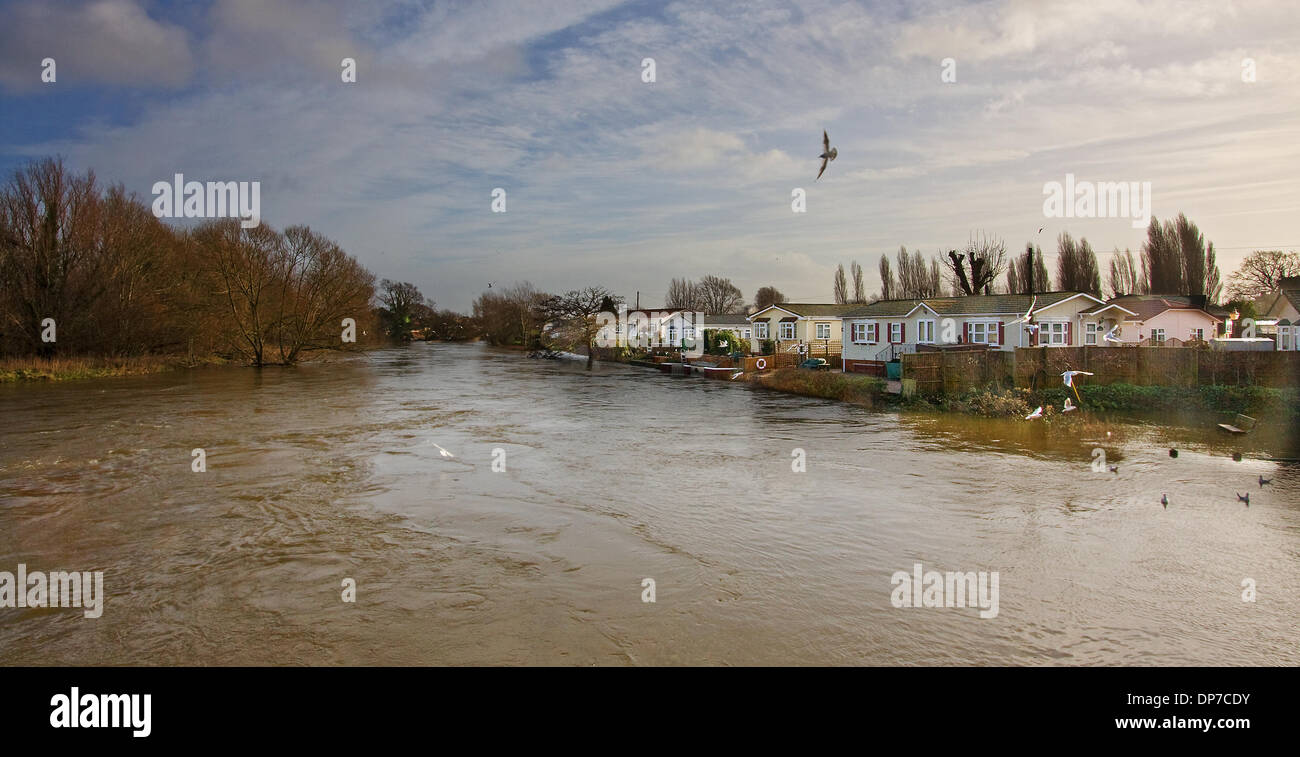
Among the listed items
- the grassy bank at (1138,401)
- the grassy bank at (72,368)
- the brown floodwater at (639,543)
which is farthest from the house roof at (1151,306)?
the grassy bank at (72,368)

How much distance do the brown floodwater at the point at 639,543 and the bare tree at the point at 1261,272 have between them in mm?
60852

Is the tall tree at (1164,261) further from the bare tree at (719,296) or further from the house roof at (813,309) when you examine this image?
the bare tree at (719,296)

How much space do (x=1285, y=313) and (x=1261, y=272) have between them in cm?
2570

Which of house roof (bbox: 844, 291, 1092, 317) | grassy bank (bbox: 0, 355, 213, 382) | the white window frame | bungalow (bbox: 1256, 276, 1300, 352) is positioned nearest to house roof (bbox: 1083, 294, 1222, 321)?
house roof (bbox: 844, 291, 1092, 317)

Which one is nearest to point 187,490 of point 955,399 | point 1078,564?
point 1078,564

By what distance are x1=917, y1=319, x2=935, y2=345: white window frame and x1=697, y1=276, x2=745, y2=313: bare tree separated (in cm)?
8964

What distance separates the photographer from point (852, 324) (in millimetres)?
41562

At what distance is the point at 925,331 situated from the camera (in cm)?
3709

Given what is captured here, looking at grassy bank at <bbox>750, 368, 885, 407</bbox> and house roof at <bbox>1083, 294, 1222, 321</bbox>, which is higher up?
house roof at <bbox>1083, 294, 1222, 321</bbox>

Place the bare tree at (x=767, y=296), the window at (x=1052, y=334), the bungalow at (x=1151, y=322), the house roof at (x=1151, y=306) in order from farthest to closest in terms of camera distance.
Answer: the bare tree at (x=767, y=296) < the house roof at (x=1151, y=306) < the bungalow at (x=1151, y=322) < the window at (x=1052, y=334)

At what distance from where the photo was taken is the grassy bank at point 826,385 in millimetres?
28156

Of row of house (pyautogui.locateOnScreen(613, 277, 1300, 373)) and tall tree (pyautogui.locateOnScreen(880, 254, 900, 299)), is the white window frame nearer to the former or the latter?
row of house (pyautogui.locateOnScreen(613, 277, 1300, 373))

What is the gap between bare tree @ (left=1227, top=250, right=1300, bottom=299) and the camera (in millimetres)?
64938
